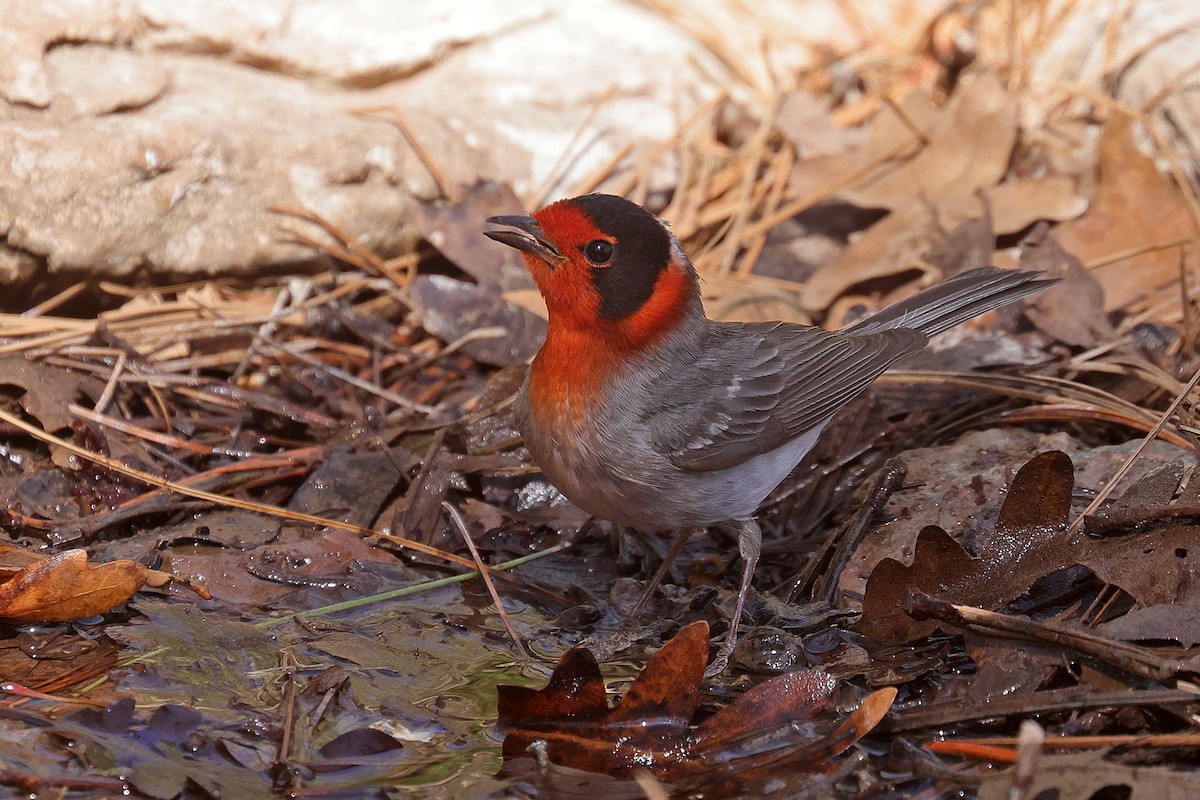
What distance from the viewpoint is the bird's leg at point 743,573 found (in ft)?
13.0

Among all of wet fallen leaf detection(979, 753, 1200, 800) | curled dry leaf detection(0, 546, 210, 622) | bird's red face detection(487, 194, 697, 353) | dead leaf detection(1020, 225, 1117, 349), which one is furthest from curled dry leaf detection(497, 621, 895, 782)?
dead leaf detection(1020, 225, 1117, 349)

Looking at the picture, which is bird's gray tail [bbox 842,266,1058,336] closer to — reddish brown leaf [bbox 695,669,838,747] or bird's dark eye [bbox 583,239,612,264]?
bird's dark eye [bbox 583,239,612,264]

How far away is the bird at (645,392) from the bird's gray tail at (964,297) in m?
0.36

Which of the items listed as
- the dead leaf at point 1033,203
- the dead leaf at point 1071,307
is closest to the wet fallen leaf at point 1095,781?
the dead leaf at point 1071,307

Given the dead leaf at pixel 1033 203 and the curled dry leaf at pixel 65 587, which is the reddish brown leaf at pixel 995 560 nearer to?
the curled dry leaf at pixel 65 587

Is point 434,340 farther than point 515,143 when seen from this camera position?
No

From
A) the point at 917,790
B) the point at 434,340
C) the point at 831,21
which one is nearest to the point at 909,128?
the point at 831,21

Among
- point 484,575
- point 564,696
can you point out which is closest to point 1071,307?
point 484,575

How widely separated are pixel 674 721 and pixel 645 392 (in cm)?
135

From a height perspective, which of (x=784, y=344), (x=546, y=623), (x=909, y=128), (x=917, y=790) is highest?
(x=909, y=128)

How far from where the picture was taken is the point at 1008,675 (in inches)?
137

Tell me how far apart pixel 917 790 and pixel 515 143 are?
14.9 feet

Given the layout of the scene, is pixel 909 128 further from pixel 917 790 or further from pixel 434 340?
pixel 917 790

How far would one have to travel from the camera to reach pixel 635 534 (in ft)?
16.4
